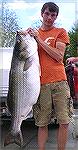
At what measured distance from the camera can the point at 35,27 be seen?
395 cm

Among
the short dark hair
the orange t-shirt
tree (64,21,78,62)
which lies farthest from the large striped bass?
tree (64,21,78,62)

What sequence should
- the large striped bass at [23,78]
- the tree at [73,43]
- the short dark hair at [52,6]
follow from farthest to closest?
the tree at [73,43] → the short dark hair at [52,6] → the large striped bass at [23,78]

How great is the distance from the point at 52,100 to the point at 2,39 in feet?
2.82

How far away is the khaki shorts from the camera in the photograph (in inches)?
151

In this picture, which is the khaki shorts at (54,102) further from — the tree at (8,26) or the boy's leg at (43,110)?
the tree at (8,26)

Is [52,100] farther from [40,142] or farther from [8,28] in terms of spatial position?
[8,28]

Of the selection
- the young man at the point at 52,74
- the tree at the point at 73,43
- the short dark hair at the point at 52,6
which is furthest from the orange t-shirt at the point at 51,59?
the tree at the point at 73,43

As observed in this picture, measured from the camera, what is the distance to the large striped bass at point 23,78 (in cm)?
356

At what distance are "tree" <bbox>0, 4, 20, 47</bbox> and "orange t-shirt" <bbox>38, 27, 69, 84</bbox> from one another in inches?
17.9

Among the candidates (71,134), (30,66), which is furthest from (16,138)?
(71,134)

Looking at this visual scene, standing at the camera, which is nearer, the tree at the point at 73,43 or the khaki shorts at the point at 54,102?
the khaki shorts at the point at 54,102

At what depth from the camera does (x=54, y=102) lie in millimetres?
3848

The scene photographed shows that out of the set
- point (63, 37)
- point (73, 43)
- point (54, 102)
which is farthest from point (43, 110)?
point (73, 43)

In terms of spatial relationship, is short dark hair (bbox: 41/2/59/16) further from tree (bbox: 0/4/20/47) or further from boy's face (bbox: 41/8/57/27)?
tree (bbox: 0/4/20/47)
